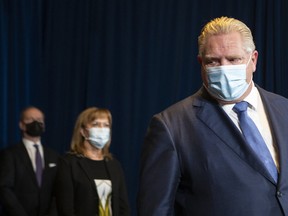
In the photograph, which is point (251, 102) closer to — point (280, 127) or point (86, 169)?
point (280, 127)

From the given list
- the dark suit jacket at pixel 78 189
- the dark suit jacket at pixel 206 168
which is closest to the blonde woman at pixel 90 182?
the dark suit jacket at pixel 78 189

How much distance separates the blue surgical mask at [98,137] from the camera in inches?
184

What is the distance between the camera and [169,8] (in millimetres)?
6340

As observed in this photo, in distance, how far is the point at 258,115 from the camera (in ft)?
7.54

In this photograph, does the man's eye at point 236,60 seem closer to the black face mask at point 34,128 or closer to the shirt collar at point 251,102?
the shirt collar at point 251,102

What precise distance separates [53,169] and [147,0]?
2.11 metres

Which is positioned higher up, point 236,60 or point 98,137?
point 236,60

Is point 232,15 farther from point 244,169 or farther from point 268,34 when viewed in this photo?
point 244,169

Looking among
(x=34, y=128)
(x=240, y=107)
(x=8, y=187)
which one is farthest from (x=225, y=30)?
(x=34, y=128)

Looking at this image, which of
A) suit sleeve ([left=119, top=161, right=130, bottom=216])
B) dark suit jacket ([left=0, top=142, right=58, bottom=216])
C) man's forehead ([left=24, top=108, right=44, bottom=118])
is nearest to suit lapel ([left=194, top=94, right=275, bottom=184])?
suit sleeve ([left=119, top=161, right=130, bottom=216])

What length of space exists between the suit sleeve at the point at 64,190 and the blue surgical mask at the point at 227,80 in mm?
2275

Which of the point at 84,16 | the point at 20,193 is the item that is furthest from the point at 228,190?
the point at 84,16

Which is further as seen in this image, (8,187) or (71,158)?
(8,187)

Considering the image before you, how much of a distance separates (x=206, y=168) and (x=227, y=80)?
295 millimetres
